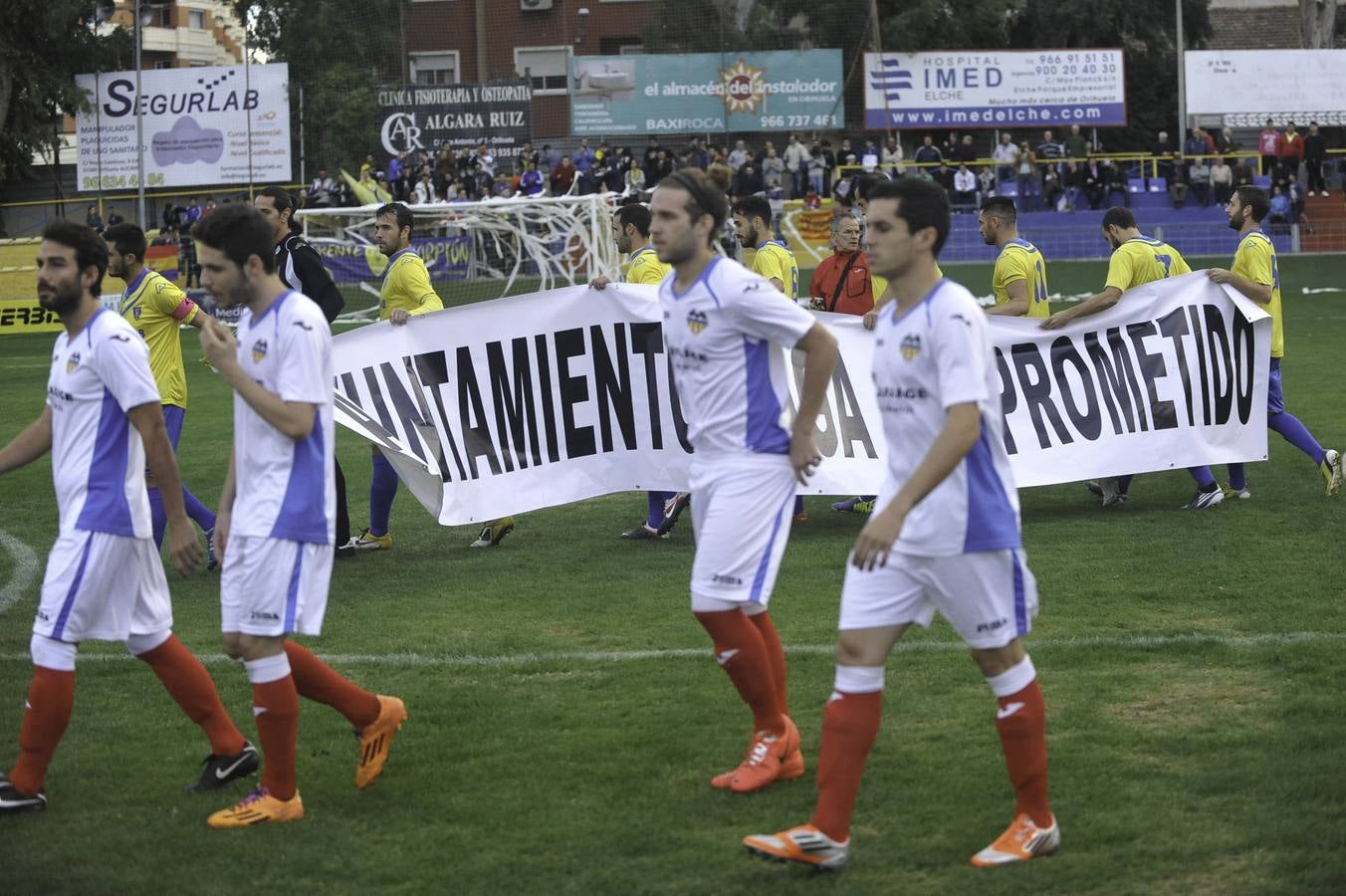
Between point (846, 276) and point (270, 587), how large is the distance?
21.9 ft

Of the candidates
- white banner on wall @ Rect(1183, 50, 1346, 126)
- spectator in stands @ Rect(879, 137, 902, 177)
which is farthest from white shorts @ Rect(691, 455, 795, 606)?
white banner on wall @ Rect(1183, 50, 1346, 126)

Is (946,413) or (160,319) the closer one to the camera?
(946,413)

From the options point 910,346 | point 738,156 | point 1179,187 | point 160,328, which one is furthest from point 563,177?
point 910,346

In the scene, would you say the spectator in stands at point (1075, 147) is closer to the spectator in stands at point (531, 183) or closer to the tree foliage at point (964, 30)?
the tree foliage at point (964, 30)

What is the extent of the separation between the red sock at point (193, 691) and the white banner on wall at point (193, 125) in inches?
1361

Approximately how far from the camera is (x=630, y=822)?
207 inches

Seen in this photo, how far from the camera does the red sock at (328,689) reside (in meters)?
5.54

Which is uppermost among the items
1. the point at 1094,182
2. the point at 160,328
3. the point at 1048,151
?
the point at 1048,151

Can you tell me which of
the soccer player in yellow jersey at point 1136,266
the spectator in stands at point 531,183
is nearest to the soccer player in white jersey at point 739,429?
the soccer player in yellow jersey at point 1136,266

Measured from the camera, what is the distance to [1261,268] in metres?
10.4

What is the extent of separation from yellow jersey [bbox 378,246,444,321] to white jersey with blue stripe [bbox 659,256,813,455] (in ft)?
16.0

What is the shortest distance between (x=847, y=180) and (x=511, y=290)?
824 centimetres

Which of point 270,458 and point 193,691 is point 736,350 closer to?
point 270,458

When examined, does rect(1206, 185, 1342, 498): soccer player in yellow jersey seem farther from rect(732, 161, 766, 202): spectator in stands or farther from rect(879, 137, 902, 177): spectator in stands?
rect(879, 137, 902, 177): spectator in stands
